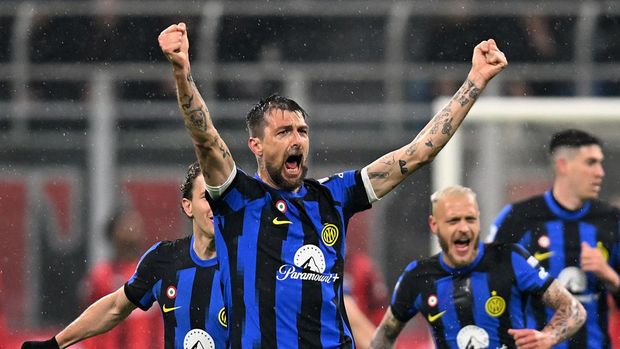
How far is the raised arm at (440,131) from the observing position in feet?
19.5

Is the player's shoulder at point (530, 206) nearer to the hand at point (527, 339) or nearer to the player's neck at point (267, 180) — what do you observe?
the hand at point (527, 339)

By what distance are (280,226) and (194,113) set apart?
22.8 inches

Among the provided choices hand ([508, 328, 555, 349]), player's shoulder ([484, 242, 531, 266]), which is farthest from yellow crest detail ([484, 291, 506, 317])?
hand ([508, 328, 555, 349])

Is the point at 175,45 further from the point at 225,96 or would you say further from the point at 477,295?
the point at 225,96

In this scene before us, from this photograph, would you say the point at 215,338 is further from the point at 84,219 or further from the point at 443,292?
the point at 84,219

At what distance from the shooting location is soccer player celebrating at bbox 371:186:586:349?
23.8 feet

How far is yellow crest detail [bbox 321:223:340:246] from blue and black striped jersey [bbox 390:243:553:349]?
162 centimetres

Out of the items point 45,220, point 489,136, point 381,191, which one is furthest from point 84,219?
Result: point 381,191

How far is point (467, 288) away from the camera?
24.1 feet

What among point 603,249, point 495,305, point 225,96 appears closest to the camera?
point 495,305

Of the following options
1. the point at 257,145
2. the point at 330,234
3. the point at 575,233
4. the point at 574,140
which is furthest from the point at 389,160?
the point at 574,140

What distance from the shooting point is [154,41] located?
11555 millimetres

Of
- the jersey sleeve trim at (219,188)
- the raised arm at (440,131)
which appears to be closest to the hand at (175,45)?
the jersey sleeve trim at (219,188)

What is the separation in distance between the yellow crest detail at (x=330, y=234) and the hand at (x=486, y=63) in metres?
0.82
